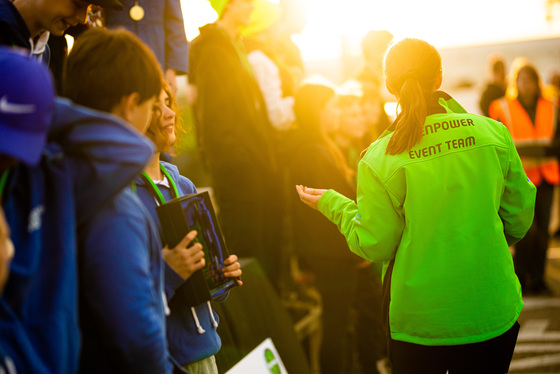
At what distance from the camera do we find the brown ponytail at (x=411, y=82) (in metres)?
1.79

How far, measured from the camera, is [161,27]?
2717mm

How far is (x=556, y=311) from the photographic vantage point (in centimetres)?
455

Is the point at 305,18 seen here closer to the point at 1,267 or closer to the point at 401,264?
the point at 401,264

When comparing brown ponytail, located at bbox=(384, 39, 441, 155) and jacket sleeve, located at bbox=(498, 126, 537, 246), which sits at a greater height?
brown ponytail, located at bbox=(384, 39, 441, 155)

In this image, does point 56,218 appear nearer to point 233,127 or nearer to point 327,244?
point 327,244

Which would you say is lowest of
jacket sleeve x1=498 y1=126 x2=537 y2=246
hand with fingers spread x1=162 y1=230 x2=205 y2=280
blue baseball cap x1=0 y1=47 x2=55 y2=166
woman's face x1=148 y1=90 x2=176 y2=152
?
jacket sleeve x1=498 y1=126 x2=537 y2=246

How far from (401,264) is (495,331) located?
0.36m

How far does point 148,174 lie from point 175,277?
33cm

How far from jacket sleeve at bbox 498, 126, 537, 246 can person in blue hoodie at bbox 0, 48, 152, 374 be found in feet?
4.15

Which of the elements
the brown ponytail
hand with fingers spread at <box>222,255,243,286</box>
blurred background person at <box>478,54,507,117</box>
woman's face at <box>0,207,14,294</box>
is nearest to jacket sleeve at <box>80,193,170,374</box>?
woman's face at <box>0,207,14,294</box>

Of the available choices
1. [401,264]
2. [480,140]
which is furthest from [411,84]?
[401,264]

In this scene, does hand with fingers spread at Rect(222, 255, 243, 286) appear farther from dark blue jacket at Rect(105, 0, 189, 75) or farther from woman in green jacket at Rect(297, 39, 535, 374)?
dark blue jacket at Rect(105, 0, 189, 75)

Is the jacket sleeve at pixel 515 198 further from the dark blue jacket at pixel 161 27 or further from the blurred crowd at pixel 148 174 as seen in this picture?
the dark blue jacket at pixel 161 27

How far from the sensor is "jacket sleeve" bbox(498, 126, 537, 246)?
186cm
